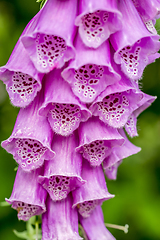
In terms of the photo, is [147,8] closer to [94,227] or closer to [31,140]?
[31,140]

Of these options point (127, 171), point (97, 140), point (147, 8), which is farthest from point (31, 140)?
point (127, 171)

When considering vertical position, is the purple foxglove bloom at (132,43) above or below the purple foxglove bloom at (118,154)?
A: above

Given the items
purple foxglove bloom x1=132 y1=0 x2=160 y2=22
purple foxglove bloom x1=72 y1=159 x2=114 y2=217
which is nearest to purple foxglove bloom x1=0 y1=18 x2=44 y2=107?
purple foxglove bloom x1=72 y1=159 x2=114 y2=217

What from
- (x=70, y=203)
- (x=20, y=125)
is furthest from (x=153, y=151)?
(x=20, y=125)

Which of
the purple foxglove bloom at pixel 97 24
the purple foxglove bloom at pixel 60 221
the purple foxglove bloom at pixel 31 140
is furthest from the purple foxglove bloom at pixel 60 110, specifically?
the purple foxglove bloom at pixel 60 221

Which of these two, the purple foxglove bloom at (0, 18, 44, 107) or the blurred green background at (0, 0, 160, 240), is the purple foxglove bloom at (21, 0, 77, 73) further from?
the blurred green background at (0, 0, 160, 240)

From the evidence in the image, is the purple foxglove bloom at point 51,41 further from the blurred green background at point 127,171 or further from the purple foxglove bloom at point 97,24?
the blurred green background at point 127,171
